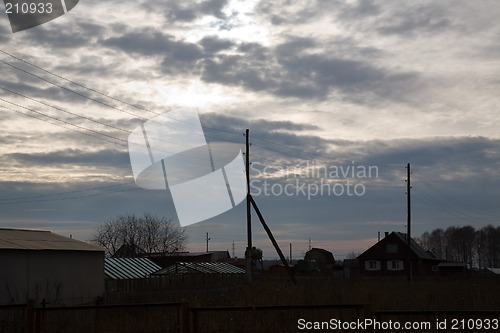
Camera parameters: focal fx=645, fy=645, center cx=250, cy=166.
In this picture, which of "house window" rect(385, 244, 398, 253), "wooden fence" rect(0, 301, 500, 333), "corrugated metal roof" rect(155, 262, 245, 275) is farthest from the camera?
"house window" rect(385, 244, 398, 253)

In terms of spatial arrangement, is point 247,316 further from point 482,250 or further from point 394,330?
point 482,250

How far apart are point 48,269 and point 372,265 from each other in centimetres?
6223

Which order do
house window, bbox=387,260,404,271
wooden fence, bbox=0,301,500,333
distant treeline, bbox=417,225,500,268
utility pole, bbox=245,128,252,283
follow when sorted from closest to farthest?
wooden fence, bbox=0,301,500,333
utility pole, bbox=245,128,252,283
house window, bbox=387,260,404,271
distant treeline, bbox=417,225,500,268

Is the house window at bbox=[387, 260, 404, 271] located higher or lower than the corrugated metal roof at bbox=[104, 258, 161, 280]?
lower

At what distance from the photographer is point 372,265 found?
84.0m

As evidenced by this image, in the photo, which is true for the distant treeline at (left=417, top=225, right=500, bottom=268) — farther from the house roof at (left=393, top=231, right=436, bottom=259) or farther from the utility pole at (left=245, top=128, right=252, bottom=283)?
the utility pole at (left=245, top=128, right=252, bottom=283)

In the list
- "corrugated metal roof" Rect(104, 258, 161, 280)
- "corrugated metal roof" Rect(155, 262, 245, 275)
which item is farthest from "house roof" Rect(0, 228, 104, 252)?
"corrugated metal roof" Rect(155, 262, 245, 275)

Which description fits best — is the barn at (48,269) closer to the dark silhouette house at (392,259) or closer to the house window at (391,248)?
the dark silhouette house at (392,259)

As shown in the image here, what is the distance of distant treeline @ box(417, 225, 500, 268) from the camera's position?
159738 mm

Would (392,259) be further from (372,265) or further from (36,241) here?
(36,241)

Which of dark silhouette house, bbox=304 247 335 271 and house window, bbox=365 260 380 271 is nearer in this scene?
house window, bbox=365 260 380 271

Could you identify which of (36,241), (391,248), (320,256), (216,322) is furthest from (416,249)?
(216,322)

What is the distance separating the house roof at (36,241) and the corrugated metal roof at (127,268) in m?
9.28

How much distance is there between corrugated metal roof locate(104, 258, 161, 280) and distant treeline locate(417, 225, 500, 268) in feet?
389
